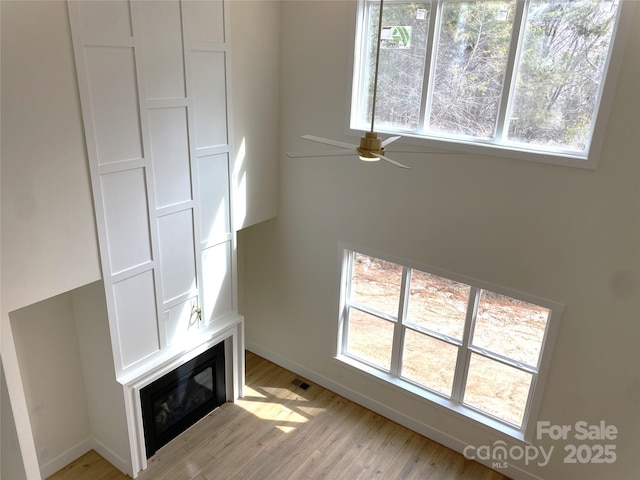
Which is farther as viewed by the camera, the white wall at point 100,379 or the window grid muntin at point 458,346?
the window grid muntin at point 458,346

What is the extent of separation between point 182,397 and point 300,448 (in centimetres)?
141

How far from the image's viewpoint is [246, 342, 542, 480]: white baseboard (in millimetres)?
5094

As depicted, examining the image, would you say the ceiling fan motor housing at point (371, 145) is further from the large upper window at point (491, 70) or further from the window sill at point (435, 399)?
the window sill at point (435, 399)

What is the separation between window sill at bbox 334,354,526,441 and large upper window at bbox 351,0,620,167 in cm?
280

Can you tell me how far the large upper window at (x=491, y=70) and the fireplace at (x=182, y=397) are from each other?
10.3 feet

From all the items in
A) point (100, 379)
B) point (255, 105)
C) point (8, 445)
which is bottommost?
point (8, 445)

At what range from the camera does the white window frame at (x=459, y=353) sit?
4.61 meters

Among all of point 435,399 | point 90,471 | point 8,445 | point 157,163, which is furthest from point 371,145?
point 90,471

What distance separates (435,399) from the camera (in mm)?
5441

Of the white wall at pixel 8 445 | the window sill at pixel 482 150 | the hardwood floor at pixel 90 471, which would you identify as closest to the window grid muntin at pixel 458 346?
the window sill at pixel 482 150

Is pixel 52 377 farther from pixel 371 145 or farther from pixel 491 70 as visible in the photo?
pixel 491 70

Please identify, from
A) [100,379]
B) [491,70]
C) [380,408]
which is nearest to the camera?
[491,70]

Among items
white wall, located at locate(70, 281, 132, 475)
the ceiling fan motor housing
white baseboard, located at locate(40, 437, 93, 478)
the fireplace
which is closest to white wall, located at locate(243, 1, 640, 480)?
the fireplace

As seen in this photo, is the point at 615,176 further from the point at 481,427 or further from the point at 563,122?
the point at 481,427
